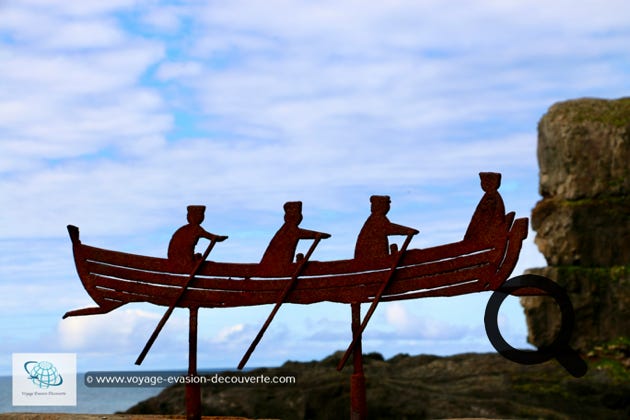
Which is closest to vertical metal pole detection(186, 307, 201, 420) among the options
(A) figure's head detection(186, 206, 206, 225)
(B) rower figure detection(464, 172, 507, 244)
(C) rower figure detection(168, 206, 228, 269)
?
(C) rower figure detection(168, 206, 228, 269)

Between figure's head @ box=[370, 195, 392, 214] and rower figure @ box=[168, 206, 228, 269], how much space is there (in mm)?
1494

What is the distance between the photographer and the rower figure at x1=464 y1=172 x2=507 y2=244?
7.91 m

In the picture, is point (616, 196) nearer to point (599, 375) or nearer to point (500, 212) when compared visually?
point (599, 375)

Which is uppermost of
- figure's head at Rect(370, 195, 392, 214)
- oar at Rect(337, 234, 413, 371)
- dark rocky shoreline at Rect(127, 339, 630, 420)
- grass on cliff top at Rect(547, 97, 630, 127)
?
grass on cliff top at Rect(547, 97, 630, 127)

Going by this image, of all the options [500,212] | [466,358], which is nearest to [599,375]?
[466,358]

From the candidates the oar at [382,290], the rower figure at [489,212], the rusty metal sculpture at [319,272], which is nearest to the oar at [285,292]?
the rusty metal sculpture at [319,272]

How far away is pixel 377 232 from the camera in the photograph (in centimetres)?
816

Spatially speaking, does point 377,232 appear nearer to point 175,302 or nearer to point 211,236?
point 211,236

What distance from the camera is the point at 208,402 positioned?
49.8 ft

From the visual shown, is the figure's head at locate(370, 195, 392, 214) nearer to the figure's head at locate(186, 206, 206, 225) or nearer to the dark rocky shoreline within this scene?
the figure's head at locate(186, 206, 206, 225)

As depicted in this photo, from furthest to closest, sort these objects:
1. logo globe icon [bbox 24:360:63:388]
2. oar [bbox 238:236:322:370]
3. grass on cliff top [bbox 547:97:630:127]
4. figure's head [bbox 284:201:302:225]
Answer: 1. grass on cliff top [bbox 547:97:630:127]
2. logo globe icon [bbox 24:360:63:388]
3. figure's head [bbox 284:201:302:225]
4. oar [bbox 238:236:322:370]

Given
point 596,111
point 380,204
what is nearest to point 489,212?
point 380,204

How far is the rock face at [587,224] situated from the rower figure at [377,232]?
11.5 m

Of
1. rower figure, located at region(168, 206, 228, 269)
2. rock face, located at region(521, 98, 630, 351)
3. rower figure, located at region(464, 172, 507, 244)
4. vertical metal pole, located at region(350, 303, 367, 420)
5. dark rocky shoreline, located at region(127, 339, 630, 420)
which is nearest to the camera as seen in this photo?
rower figure, located at region(464, 172, 507, 244)
